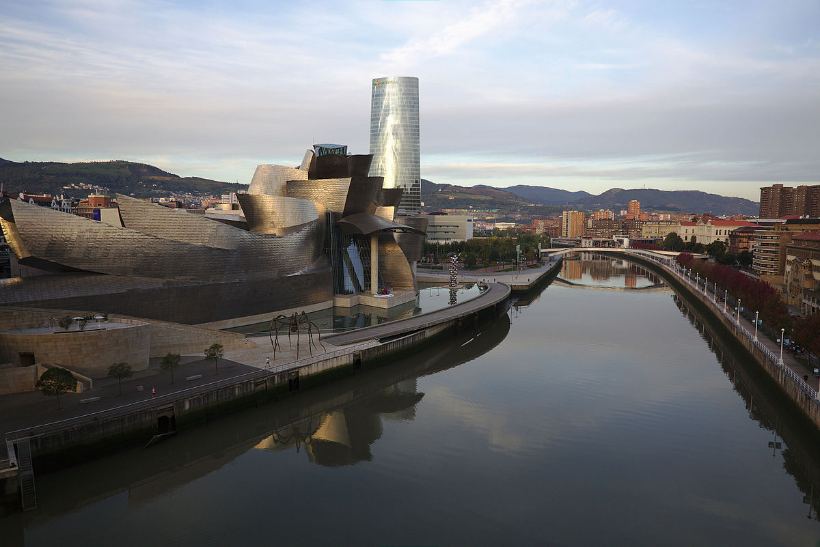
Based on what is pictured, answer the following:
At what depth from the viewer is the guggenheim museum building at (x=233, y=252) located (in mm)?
20953

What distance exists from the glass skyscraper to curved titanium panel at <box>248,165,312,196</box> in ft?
211

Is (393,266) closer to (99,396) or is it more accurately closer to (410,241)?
(410,241)

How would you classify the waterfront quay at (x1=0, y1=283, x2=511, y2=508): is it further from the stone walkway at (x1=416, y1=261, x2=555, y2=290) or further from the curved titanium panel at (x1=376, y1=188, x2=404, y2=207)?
the stone walkway at (x1=416, y1=261, x2=555, y2=290)

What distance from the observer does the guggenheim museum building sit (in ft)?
68.7

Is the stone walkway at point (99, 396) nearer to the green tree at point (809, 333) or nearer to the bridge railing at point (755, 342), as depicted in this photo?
the bridge railing at point (755, 342)

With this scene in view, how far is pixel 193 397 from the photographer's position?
53.4 feet

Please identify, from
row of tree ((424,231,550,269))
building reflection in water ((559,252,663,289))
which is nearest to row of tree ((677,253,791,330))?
building reflection in water ((559,252,663,289))

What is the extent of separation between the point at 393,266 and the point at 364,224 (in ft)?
16.3

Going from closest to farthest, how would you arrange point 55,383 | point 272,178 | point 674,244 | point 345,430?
point 55,383 → point 345,430 → point 272,178 → point 674,244

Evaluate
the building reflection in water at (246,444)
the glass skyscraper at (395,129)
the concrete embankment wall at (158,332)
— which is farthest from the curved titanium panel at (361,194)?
the glass skyscraper at (395,129)

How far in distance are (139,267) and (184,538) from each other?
14445 mm

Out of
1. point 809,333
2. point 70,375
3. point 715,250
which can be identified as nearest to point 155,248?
point 70,375

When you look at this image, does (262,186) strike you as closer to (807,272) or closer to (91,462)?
(91,462)

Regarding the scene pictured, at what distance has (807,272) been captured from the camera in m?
31.9
